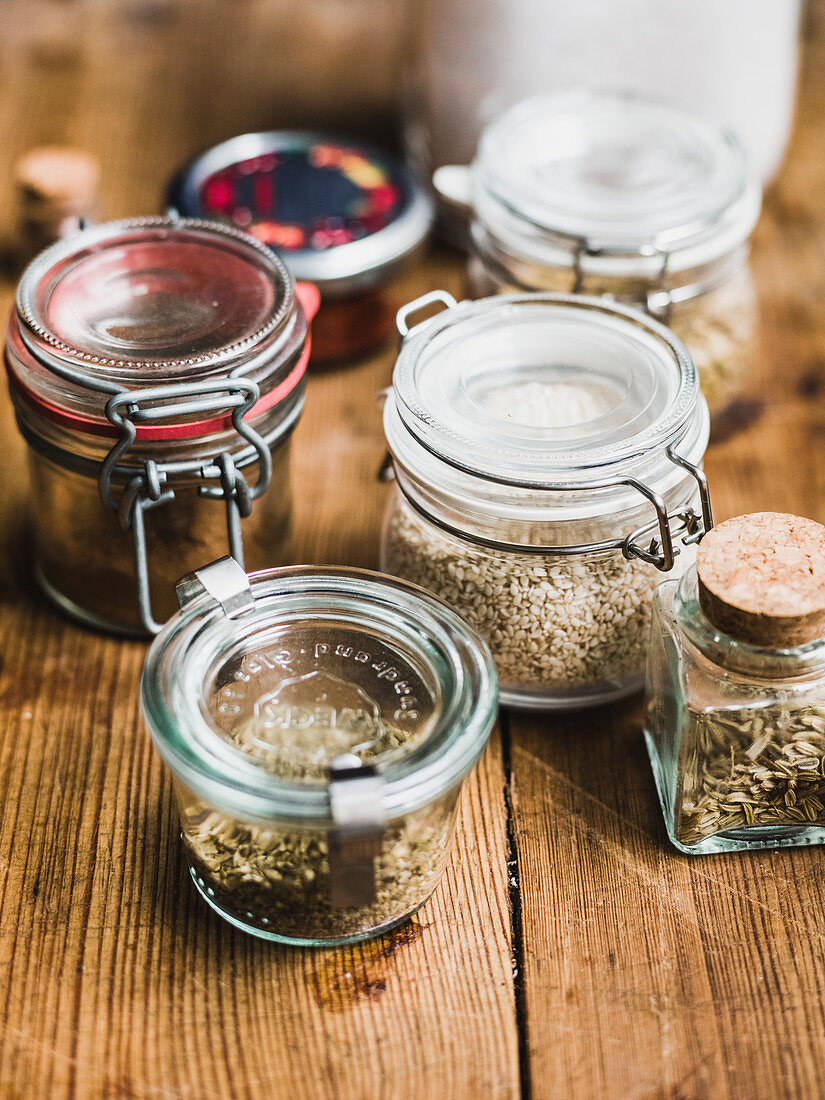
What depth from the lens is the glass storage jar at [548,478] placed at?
648 mm

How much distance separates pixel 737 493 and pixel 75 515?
0.46m

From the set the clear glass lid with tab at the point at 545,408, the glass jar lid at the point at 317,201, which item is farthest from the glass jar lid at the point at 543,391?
the glass jar lid at the point at 317,201

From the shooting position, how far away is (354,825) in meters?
0.53

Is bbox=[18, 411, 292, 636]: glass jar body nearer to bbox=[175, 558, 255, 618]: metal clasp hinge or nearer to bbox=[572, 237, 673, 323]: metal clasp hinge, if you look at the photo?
bbox=[175, 558, 255, 618]: metal clasp hinge

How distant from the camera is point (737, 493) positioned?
0.88 m

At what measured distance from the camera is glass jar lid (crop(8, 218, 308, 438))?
68cm

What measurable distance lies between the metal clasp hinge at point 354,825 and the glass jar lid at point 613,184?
428mm

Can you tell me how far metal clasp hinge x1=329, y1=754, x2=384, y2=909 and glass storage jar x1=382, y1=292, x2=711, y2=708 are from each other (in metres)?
0.16

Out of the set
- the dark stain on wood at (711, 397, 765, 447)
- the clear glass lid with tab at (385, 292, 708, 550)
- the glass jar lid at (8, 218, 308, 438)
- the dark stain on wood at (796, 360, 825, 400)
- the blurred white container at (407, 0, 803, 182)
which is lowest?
the dark stain on wood at (711, 397, 765, 447)

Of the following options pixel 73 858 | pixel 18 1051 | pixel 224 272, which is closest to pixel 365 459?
pixel 224 272

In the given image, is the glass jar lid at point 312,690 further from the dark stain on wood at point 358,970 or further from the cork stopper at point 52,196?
the cork stopper at point 52,196

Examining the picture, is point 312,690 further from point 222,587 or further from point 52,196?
point 52,196

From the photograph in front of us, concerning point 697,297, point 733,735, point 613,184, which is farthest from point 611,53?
point 733,735

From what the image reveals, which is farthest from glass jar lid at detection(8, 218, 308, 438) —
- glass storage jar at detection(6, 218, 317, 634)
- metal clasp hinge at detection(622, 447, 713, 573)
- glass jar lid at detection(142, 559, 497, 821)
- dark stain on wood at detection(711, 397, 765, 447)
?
dark stain on wood at detection(711, 397, 765, 447)
